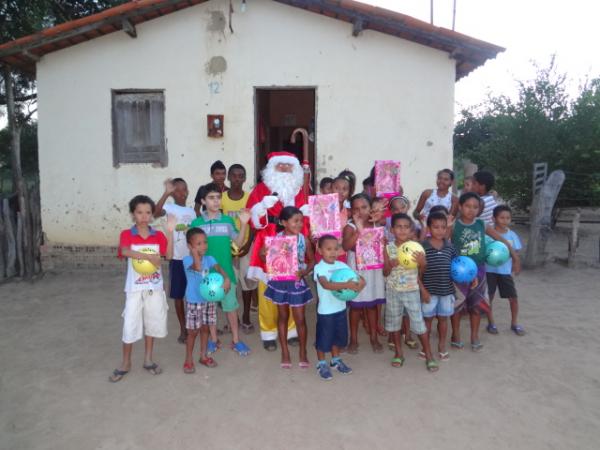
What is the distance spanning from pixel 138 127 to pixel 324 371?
5278mm

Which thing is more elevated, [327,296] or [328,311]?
[327,296]

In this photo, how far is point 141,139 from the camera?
292 inches

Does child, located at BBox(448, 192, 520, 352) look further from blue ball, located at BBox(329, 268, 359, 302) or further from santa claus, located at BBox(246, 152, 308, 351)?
santa claus, located at BBox(246, 152, 308, 351)

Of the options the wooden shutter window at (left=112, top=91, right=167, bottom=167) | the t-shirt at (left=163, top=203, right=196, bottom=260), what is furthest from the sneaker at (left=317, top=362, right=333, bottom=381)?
the wooden shutter window at (left=112, top=91, right=167, bottom=167)

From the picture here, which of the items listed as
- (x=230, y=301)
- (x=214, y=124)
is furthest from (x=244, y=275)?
(x=214, y=124)

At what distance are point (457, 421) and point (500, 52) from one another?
5293 millimetres

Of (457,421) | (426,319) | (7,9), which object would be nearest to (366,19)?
(426,319)

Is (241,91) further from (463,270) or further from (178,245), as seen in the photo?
(463,270)

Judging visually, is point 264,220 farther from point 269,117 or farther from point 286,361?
point 269,117

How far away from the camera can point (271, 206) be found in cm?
406

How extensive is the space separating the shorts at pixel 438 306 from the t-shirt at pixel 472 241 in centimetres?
50

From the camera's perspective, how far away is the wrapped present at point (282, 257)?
3762mm

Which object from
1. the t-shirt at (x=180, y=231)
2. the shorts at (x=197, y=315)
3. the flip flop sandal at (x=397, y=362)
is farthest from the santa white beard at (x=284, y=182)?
the flip flop sandal at (x=397, y=362)

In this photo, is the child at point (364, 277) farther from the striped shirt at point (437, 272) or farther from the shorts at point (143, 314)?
the shorts at point (143, 314)
